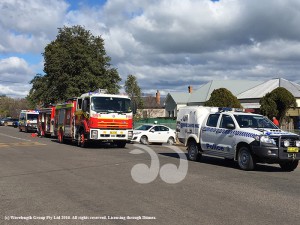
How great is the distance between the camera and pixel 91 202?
7715mm

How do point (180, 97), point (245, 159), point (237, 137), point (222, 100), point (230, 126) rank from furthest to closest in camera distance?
point (180, 97), point (222, 100), point (230, 126), point (237, 137), point (245, 159)

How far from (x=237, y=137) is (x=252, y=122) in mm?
916

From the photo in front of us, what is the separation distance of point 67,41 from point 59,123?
2738cm

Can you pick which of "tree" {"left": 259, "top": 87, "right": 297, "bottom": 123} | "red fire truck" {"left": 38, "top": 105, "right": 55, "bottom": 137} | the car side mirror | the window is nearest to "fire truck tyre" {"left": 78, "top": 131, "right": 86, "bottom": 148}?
"red fire truck" {"left": 38, "top": 105, "right": 55, "bottom": 137}

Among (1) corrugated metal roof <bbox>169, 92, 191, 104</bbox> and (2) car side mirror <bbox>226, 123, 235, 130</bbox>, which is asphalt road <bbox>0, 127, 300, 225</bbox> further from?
(1) corrugated metal roof <bbox>169, 92, 191, 104</bbox>

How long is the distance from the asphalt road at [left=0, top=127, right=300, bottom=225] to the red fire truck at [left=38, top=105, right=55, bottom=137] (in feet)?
54.9

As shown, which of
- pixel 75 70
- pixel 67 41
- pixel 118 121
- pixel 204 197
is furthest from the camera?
pixel 67 41

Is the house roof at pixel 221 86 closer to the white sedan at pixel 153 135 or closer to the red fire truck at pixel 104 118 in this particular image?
the white sedan at pixel 153 135

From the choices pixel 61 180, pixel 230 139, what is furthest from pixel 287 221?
pixel 230 139

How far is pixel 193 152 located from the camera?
1542cm

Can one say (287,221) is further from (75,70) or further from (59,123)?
(75,70)

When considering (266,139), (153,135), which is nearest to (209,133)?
(266,139)

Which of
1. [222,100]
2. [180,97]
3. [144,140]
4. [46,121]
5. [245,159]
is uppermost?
[180,97]

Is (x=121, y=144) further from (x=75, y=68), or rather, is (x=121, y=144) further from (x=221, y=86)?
(x=221, y=86)
